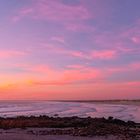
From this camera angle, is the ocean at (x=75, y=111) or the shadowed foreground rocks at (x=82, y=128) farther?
the ocean at (x=75, y=111)

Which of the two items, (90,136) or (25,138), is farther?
(90,136)

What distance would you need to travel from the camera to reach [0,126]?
3022cm

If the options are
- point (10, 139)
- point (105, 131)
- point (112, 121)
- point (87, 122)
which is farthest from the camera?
point (112, 121)

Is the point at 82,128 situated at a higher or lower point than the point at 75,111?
lower

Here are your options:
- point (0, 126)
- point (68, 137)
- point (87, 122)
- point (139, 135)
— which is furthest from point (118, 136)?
point (0, 126)

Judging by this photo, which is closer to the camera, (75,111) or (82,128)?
(82,128)

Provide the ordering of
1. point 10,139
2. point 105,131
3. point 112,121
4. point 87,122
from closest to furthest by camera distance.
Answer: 1. point 10,139
2. point 105,131
3. point 87,122
4. point 112,121

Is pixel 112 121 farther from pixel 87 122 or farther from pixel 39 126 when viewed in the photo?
pixel 39 126

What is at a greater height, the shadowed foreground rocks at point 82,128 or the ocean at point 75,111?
the ocean at point 75,111

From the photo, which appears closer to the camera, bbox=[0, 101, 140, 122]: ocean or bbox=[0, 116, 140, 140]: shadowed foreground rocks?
bbox=[0, 116, 140, 140]: shadowed foreground rocks

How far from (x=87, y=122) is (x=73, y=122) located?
3.98ft

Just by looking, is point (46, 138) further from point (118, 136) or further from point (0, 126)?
point (0, 126)

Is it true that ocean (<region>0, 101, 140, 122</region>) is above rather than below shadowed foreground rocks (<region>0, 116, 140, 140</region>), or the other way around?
above

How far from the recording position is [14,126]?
30.5 meters
